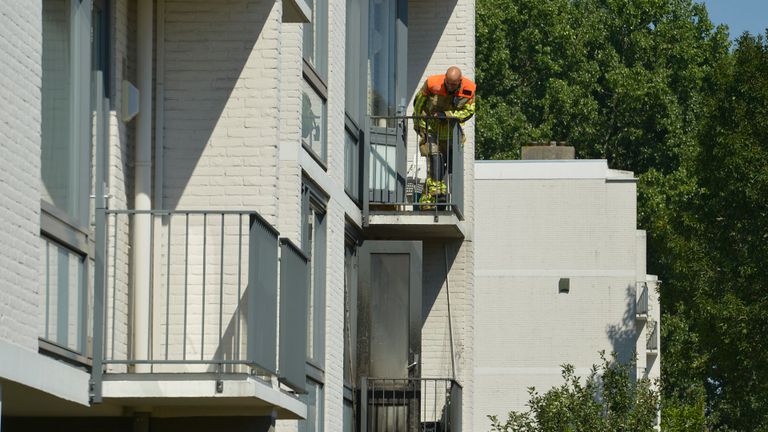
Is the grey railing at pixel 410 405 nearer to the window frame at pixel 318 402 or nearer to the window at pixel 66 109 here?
the window frame at pixel 318 402

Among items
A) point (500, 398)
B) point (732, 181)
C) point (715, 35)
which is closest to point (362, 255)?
point (732, 181)

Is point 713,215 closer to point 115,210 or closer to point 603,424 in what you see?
point 603,424

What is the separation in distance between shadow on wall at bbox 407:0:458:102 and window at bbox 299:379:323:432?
23.6ft

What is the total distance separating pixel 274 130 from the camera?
627 inches

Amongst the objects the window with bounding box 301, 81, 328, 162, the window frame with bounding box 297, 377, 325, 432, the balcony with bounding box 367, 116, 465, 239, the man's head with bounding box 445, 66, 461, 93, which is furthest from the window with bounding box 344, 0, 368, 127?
the window frame with bounding box 297, 377, 325, 432

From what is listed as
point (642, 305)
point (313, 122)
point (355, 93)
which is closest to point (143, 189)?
point (313, 122)

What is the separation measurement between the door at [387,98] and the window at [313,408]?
3.95 meters

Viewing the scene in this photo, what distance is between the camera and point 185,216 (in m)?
15.4

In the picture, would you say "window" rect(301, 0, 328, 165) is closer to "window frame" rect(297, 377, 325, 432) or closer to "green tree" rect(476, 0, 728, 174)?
"window frame" rect(297, 377, 325, 432)

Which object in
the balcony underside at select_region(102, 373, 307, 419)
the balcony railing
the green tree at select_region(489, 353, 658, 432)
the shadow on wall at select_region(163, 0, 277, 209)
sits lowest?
the balcony underside at select_region(102, 373, 307, 419)

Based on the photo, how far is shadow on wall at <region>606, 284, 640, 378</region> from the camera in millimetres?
44531

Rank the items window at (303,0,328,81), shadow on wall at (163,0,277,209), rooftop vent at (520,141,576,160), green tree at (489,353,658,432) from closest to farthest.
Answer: shadow on wall at (163,0,277,209)
window at (303,0,328,81)
green tree at (489,353,658,432)
rooftop vent at (520,141,576,160)

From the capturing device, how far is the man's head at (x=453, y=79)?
76.9 ft

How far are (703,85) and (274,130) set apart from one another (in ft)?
157
